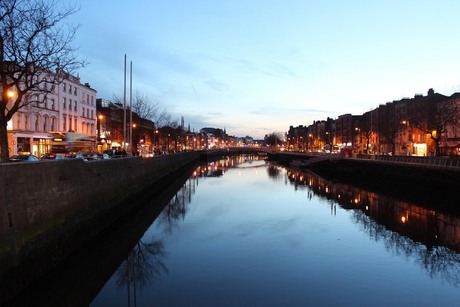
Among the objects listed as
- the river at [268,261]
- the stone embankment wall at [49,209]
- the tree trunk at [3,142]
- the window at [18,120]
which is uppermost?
the window at [18,120]

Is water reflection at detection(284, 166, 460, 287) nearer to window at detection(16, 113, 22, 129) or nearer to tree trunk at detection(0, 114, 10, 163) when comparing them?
tree trunk at detection(0, 114, 10, 163)

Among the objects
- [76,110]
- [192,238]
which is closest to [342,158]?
[76,110]

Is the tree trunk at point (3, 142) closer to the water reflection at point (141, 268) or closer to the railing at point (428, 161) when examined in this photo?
the water reflection at point (141, 268)

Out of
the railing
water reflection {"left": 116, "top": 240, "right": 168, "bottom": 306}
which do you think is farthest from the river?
the railing

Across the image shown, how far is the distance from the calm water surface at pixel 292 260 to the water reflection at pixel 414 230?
0.19 feet

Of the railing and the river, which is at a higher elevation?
the railing

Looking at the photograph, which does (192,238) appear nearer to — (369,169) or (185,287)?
(185,287)

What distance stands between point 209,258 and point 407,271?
315 inches

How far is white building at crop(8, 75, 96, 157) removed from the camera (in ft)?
167

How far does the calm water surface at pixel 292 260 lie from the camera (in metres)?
13.7

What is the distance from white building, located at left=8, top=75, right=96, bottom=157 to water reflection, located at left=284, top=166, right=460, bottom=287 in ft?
105

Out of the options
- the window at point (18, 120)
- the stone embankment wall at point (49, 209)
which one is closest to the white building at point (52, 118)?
the window at point (18, 120)

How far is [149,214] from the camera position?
101ft

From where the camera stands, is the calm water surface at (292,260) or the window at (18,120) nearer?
the calm water surface at (292,260)
